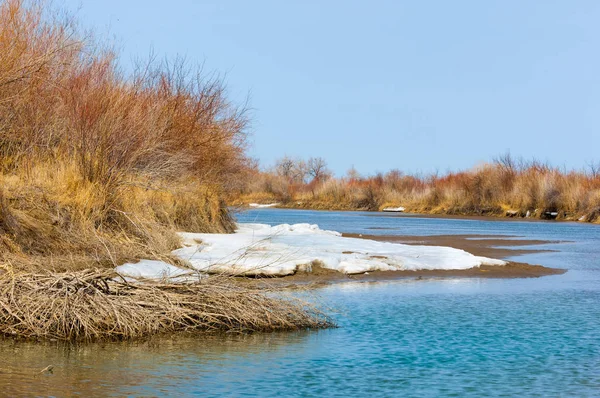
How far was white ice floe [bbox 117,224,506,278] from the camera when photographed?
13331mm

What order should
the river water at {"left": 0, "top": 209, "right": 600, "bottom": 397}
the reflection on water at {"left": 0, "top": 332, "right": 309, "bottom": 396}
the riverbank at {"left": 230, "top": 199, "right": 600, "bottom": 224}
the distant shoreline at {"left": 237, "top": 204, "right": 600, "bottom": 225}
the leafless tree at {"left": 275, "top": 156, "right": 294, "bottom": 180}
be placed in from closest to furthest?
the reflection on water at {"left": 0, "top": 332, "right": 309, "bottom": 396} → the river water at {"left": 0, "top": 209, "right": 600, "bottom": 397} → the distant shoreline at {"left": 237, "top": 204, "right": 600, "bottom": 225} → the riverbank at {"left": 230, "top": 199, "right": 600, "bottom": 224} → the leafless tree at {"left": 275, "top": 156, "right": 294, "bottom": 180}

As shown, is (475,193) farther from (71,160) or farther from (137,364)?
(137,364)

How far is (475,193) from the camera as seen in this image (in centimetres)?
5266

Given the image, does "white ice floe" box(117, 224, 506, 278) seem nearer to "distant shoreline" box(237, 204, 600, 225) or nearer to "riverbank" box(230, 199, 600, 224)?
"distant shoreline" box(237, 204, 600, 225)

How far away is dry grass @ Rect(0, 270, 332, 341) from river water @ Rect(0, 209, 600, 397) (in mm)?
263

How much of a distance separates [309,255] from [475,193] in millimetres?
39440

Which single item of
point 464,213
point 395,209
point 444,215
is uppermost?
point 395,209

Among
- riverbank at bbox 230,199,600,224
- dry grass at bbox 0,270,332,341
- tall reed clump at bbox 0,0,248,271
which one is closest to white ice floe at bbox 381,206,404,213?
riverbank at bbox 230,199,600,224

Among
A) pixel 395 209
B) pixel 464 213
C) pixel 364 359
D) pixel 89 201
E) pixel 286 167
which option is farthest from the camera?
pixel 286 167

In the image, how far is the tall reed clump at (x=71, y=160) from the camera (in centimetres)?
1191

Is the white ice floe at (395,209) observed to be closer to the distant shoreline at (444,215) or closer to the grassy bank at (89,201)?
the distant shoreline at (444,215)

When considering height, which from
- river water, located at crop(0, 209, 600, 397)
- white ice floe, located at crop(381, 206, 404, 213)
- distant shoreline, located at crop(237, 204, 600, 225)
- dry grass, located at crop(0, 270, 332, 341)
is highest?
white ice floe, located at crop(381, 206, 404, 213)

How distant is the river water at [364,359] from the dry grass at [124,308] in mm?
263

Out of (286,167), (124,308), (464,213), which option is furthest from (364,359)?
(286,167)
